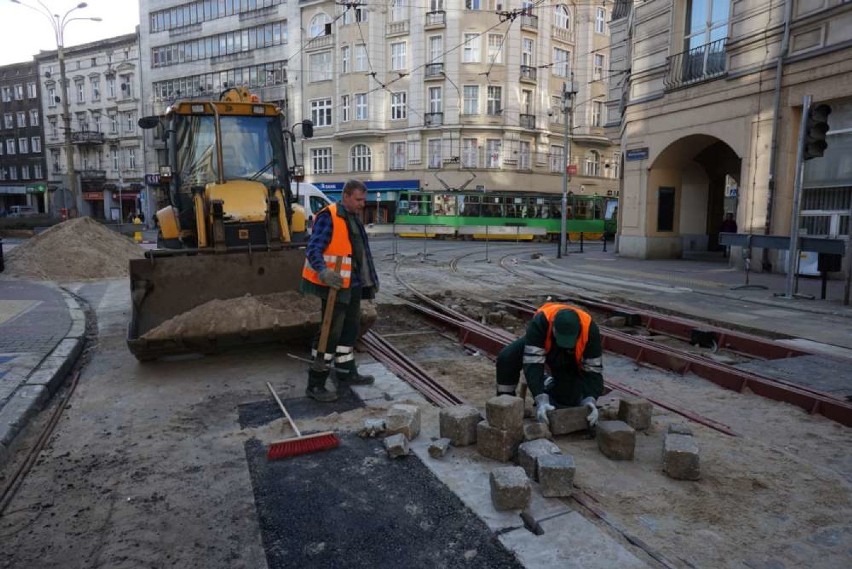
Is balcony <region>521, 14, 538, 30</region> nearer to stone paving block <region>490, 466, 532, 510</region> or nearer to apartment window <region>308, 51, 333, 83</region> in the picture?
apartment window <region>308, 51, 333, 83</region>

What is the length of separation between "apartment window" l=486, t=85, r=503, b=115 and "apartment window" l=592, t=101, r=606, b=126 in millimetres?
8685

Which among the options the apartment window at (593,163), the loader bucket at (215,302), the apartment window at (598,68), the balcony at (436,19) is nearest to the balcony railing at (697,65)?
the loader bucket at (215,302)

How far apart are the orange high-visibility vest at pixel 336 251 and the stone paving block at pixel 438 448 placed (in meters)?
1.83

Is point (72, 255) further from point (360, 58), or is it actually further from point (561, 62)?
point (561, 62)

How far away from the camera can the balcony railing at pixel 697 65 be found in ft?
55.9

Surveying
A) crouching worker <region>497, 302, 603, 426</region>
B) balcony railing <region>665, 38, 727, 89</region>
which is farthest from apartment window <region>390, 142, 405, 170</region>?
crouching worker <region>497, 302, 603, 426</region>

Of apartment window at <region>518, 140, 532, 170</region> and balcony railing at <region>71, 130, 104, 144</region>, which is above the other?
balcony railing at <region>71, 130, 104, 144</region>

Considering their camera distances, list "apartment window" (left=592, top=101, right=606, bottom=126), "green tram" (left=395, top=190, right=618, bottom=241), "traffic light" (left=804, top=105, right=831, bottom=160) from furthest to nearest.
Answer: "apartment window" (left=592, top=101, right=606, bottom=126) → "green tram" (left=395, top=190, right=618, bottom=241) → "traffic light" (left=804, top=105, right=831, bottom=160)

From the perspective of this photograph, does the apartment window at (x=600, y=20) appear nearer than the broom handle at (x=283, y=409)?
No

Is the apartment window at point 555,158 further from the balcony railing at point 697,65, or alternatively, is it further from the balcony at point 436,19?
the balcony railing at point 697,65

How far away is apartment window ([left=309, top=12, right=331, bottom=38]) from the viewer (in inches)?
1706

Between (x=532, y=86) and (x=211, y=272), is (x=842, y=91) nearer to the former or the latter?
(x=211, y=272)

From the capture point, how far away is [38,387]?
553cm

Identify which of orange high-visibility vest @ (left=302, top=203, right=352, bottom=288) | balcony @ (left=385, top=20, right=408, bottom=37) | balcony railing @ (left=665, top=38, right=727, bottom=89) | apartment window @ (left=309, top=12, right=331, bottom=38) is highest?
apartment window @ (left=309, top=12, right=331, bottom=38)
